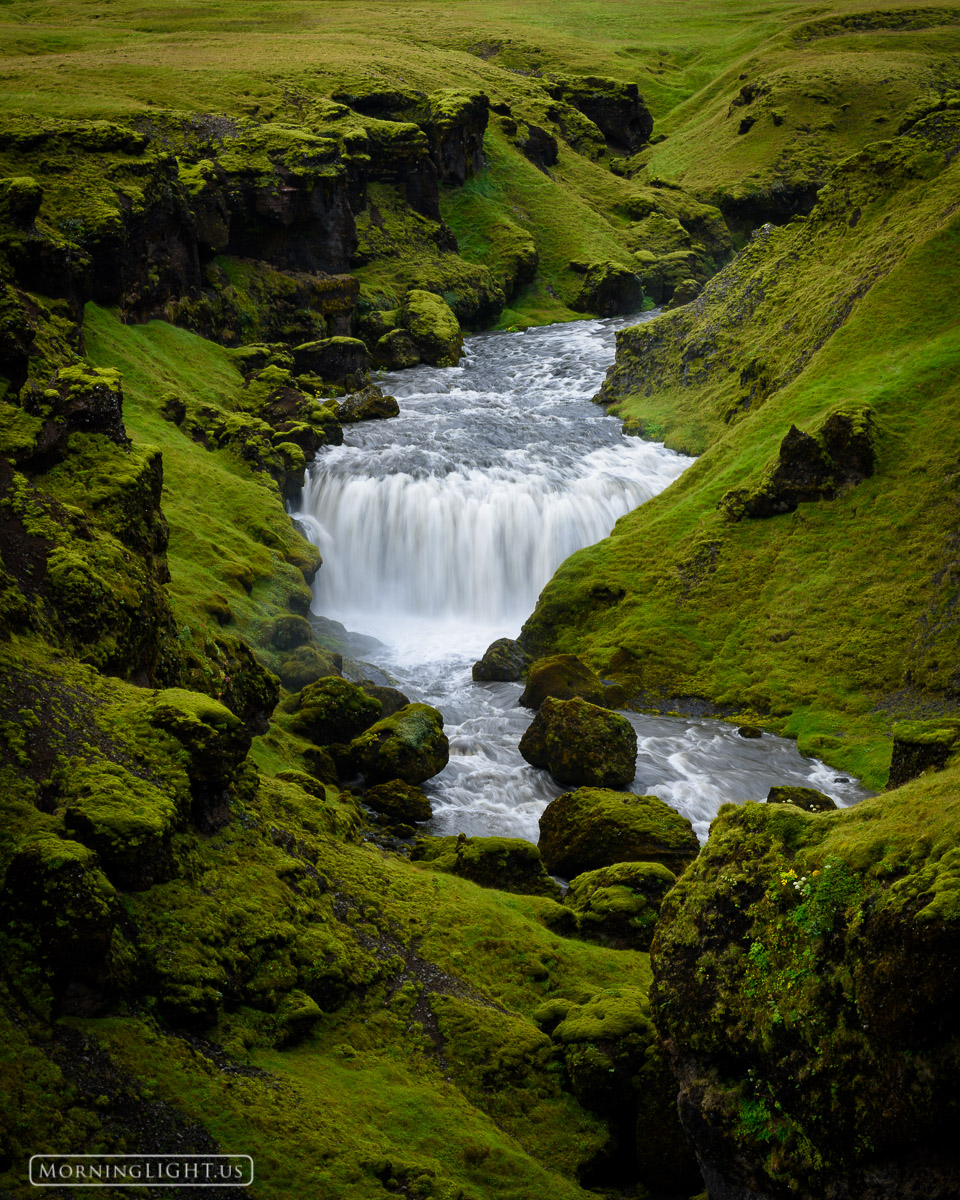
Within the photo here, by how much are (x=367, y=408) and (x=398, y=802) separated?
27176 millimetres

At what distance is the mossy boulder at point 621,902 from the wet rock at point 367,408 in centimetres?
3062

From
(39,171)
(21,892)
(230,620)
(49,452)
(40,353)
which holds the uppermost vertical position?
(39,171)

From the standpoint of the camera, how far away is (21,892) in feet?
25.0

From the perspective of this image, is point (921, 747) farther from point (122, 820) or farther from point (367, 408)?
point (367, 408)

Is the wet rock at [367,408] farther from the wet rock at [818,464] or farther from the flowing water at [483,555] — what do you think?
the wet rock at [818,464]

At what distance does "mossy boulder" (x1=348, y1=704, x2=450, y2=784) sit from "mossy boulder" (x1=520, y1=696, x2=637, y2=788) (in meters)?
2.26

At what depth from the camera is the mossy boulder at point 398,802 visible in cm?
1758

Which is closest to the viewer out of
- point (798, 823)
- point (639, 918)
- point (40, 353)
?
point (798, 823)

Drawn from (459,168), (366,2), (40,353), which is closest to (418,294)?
(459,168)

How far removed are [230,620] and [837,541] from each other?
15.3 m

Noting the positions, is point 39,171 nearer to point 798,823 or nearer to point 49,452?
point 49,452

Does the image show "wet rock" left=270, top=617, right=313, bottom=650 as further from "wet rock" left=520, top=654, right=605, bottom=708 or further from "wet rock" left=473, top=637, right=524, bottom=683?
A: "wet rock" left=520, top=654, right=605, bottom=708

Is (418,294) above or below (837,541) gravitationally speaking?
above

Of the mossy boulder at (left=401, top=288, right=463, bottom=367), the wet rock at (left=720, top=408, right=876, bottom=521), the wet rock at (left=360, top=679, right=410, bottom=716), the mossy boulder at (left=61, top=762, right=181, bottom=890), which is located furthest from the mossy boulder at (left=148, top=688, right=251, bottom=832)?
the mossy boulder at (left=401, top=288, right=463, bottom=367)
